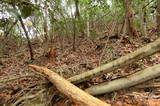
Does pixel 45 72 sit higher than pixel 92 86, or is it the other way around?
pixel 45 72

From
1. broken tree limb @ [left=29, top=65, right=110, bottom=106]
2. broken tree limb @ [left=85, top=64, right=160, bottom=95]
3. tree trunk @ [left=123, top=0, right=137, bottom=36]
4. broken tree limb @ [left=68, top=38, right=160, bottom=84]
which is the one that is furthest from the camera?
tree trunk @ [left=123, top=0, right=137, bottom=36]

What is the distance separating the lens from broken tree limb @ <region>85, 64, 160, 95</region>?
244 centimetres

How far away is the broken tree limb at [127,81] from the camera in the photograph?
2.44 meters

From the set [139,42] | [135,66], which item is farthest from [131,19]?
[135,66]

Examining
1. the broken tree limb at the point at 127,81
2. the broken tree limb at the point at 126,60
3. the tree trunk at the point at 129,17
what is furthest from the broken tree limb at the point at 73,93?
the tree trunk at the point at 129,17

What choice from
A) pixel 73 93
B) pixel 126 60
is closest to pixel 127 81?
pixel 126 60

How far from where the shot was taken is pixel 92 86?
2789mm

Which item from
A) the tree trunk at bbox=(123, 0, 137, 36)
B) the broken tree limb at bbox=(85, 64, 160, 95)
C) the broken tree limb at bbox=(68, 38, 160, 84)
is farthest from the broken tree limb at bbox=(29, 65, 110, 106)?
the tree trunk at bbox=(123, 0, 137, 36)

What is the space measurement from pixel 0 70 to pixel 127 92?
449cm

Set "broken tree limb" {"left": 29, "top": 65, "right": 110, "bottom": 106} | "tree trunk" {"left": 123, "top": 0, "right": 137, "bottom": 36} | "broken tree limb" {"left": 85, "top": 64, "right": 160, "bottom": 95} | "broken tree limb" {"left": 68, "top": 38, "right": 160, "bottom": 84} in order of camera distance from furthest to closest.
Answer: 1. "tree trunk" {"left": 123, "top": 0, "right": 137, "bottom": 36}
2. "broken tree limb" {"left": 85, "top": 64, "right": 160, "bottom": 95}
3. "broken tree limb" {"left": 68, "top": 38, "right": 160, "bottom": 84}
4. "broken tree limb" {"left": 29, "top": 65, "right": 110, "bottom": 106}

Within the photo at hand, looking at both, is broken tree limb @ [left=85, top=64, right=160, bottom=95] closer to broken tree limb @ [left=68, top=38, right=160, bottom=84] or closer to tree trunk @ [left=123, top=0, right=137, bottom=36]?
broken tree limb @ [left=68, top=38, right=160, bottom=84]

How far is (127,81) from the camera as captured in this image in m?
2.55

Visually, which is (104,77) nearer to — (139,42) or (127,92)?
(127,92)

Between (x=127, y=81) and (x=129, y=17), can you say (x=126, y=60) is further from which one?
(x=129, y=17)
